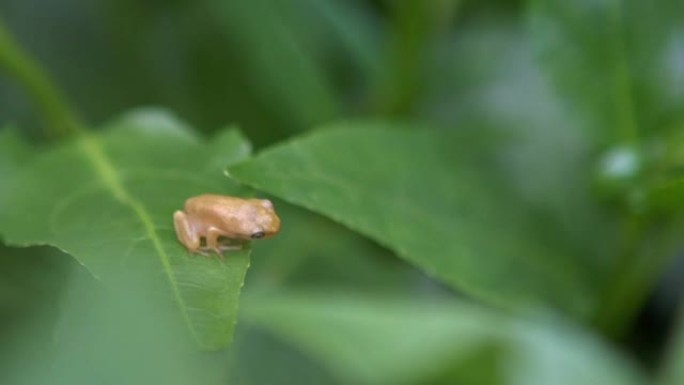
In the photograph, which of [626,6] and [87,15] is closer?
[626,6]

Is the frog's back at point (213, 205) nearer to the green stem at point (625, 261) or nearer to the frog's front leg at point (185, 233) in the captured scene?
the frog's front leg at point (185, 233)

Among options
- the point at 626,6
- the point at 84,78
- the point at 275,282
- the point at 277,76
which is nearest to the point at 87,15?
the point at 84,78

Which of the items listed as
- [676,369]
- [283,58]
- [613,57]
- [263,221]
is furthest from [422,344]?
[283,58]

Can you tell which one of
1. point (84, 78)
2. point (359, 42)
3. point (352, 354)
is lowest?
point (352, 354)

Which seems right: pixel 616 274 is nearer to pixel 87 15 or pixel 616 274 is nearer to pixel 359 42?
pixel 359 42

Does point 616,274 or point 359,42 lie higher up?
point 359,42

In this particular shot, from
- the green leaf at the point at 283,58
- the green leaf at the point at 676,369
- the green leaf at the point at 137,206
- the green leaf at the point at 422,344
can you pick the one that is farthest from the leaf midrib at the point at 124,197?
the green leaf at the point at 676,369

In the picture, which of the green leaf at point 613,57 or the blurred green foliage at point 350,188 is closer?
the blurred green foliage at point 350,188

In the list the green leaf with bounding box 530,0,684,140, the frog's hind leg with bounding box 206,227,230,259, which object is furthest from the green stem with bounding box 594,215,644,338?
the frog's hind leg with bounding box 206,227,230,259

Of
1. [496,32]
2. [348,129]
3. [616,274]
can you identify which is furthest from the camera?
[496,32]
